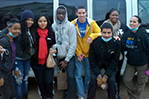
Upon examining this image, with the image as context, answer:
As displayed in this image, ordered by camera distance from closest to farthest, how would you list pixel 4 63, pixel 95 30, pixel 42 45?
pixel 4 63
pixel 42 45
pixel 95 30

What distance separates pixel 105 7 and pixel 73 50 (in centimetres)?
133

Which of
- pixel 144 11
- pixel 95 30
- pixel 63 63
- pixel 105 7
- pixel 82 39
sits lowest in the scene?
pixel 63 63

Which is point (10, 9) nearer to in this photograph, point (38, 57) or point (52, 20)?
point (52, 20)

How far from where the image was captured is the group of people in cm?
321

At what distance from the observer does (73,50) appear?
3.46 meters

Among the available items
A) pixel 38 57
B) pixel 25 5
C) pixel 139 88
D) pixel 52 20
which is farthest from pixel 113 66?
pixel 25 5

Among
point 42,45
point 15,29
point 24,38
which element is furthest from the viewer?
point 42,45

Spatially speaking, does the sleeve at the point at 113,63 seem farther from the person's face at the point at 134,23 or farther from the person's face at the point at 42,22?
the person's face at the point at 42,22

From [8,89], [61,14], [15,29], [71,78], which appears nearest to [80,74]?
[71,78]

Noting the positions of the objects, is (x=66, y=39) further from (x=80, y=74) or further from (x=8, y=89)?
(x=8, y=89)

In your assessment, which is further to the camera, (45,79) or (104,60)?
(45,79)

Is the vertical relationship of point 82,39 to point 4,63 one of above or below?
above

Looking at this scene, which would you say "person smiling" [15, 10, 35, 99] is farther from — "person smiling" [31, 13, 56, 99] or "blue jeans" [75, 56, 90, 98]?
"blue jeans" [75, 56, 90, 98]

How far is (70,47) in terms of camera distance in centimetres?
346
